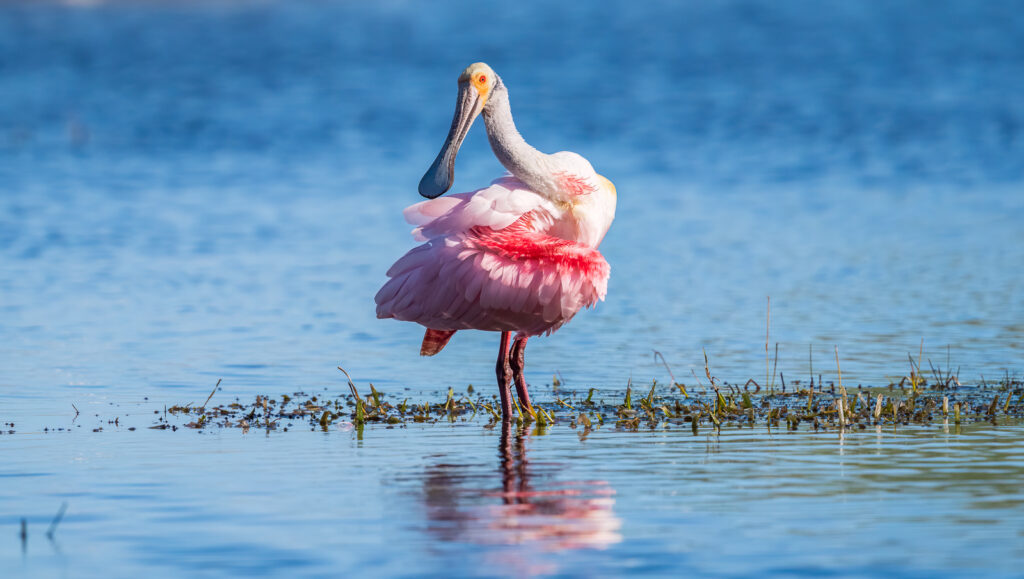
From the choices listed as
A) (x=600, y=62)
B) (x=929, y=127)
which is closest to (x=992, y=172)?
(x=929, y=127)

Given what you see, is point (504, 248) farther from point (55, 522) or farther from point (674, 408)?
point (55, 522)

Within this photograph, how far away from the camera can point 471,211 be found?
822 cm

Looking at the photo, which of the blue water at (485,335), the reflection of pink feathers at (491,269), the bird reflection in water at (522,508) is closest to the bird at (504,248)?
the reflection of pink feathers at (491,269)

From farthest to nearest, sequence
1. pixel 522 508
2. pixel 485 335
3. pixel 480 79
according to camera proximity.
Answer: pixel 485 335, pixel 480 79, pixel 522 508

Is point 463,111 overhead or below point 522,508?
overhead

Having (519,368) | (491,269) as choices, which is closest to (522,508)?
(491,269)

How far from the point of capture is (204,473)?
6.75 m

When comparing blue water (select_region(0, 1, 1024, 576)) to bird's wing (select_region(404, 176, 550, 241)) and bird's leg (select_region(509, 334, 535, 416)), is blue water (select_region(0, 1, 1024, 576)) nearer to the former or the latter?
bird's leg (select_region(509, 334, 535, 416))

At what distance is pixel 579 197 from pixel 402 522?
10.7 ft

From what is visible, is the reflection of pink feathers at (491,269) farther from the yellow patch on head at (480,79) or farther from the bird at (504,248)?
the yellow patch on head at (480,79)

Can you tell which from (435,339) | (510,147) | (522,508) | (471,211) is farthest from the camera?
(435,339)

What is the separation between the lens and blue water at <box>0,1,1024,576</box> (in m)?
5.55

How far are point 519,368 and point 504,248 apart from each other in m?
1.01

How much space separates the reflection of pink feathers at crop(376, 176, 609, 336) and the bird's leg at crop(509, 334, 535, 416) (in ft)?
1.35
